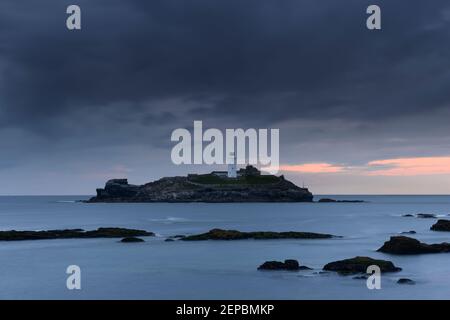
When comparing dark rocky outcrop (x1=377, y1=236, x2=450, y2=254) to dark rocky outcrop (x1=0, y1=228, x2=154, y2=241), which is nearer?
dark rocky outcrop (x1=377, y1=236, x2=450, y2=254)

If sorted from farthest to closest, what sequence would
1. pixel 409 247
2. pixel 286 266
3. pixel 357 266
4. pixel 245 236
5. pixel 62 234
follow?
pixel 62 234
pixel 245 236
pixel 409 247
pixel 286 266
pixel 357 266

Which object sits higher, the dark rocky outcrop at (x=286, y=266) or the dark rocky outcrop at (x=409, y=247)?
the dark rocky outcrop at (x=409, y=247)

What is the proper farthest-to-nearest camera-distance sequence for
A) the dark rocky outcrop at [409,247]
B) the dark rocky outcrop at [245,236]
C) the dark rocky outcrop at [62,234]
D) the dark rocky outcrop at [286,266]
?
the dark rocky outcrop at [62,234], the dark rocky outcrop at [245,236], the dark rocky outcrop at [409,247], the dark rocky outcrop at [286,266]

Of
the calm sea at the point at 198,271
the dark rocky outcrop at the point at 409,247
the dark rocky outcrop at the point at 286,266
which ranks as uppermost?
the dark rocky outcrop at the point at 409,247

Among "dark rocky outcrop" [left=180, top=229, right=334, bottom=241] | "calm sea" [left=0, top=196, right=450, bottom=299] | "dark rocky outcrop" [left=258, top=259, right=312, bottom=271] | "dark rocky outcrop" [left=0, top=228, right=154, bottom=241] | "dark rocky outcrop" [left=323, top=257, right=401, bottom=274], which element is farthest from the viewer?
"dark rocky outcrop" [left=0, top=228, right=154, bottom=241]

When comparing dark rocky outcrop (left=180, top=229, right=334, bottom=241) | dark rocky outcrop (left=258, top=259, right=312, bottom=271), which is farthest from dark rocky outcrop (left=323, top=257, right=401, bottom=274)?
dark rocky outcrop (left=180, top=229, right=334, bottom=241)

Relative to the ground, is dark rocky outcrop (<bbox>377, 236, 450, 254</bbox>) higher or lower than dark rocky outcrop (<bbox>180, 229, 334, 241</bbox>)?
higher

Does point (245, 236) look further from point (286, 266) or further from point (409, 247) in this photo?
point (286, 266)

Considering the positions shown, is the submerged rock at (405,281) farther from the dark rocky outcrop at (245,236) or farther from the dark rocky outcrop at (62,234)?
the dark rocky outcrop at (62,234)

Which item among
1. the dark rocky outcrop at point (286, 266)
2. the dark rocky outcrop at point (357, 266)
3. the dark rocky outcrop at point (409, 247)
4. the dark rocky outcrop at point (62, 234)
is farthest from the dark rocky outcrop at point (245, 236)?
the dark rocky outcrop at point (357, 266)

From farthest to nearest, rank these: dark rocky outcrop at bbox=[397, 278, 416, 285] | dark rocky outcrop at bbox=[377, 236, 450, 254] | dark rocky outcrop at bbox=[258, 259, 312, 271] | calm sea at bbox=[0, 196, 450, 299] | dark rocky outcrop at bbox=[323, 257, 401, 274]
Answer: dark rocky outcrop at bbox=[377, 236, 450, 254], dark rocky outcrop at bbox=[258, 259, 312, 271], dark rocky outcrop at bbox=[323, 257, 401, 274], dark rocky outcrop at bbox=[397, 278, 416, 285], calm sea at bbox=[0, 196, 450, 299]

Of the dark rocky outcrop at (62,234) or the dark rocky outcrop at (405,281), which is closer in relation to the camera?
the dark rocky outcrop at (405,281)

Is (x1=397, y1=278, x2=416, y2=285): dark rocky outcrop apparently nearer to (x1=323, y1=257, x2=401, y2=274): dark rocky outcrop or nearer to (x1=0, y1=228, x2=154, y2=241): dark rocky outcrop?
(x1=323, y1=257, x2=401, y2=274): dark rocky outcrop

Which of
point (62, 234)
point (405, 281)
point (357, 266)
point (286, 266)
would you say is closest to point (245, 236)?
point (62, 234)
